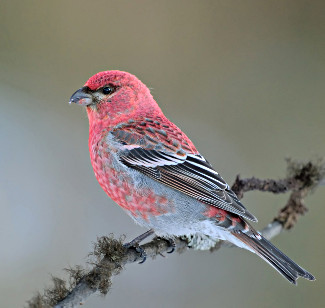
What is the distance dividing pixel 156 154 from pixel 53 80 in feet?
10.4

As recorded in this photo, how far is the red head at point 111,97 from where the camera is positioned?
11.3 feet

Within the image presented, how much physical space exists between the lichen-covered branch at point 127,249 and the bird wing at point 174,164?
293 mm

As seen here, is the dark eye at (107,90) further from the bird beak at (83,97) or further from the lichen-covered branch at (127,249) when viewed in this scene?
the lichen-covered branch at (127,249)

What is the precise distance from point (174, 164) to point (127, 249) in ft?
2.31

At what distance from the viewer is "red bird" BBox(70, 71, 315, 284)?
10.3 feet

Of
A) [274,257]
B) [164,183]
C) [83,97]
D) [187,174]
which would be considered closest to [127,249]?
[164,183]

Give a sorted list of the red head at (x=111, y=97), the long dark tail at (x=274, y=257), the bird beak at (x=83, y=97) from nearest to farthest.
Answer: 1. the long dark tail at (x=274, y=257)
2. the bird beak at (x=83, y=97)
3. the red head at (x=111, y=97)

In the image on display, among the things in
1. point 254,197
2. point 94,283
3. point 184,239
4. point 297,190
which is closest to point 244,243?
point 184,239

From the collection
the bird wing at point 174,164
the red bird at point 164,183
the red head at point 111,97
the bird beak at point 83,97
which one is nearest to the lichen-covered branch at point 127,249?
the red bird at point 164,183

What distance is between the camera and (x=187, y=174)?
3.28 metres

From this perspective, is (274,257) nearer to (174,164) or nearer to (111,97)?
(174,164)

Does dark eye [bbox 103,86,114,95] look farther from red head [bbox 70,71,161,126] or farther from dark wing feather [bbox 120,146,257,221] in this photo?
dark wing feather [bbox 120,146,257,221]

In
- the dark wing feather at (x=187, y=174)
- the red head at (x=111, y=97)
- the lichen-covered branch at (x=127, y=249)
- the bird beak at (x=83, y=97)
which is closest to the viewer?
the lichen-covered branch at (x=127, y=249)

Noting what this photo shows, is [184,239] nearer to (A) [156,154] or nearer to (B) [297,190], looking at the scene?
(A) [156,154]
